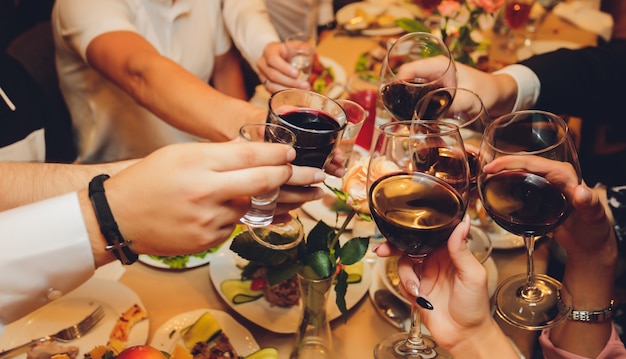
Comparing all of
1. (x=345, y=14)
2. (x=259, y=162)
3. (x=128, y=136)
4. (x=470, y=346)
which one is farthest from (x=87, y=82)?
(x=470, y=346)

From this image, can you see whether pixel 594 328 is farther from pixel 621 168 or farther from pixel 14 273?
pixel 14 273

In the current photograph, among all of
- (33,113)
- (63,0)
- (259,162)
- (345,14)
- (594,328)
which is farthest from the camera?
(345,14)

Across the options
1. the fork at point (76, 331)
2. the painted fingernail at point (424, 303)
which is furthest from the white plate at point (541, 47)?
the fork at point (76, 331)

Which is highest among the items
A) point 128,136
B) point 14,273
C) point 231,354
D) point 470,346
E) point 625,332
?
point 14,273

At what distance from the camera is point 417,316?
1110mm

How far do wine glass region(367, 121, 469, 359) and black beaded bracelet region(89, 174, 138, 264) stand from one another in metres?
0.41

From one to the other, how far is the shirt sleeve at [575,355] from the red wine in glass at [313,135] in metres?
0.65

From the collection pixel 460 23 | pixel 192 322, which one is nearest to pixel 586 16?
pixel 460 23

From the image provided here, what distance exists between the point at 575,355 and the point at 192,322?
31.0 inches

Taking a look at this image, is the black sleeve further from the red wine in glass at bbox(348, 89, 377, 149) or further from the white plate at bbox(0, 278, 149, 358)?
the white plate at bbox(0, 278, 149, 358)

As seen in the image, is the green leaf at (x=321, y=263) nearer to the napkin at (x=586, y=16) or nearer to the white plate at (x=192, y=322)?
the white plate at (x=192, y=322)

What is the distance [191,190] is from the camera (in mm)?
847

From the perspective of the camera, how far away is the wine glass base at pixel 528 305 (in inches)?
46.5

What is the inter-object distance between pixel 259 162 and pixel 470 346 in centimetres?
48
